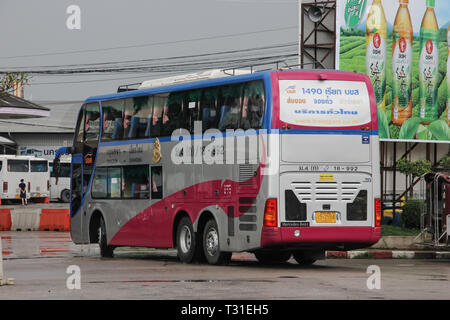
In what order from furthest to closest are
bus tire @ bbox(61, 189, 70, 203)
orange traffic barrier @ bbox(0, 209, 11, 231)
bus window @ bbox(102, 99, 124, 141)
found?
bus tire @ bbox(61, 189, 70, 203), orange traffic barrier @ bbox(0, 209, 11, 231), bus window @ bbox(102, 99, 124, 141)

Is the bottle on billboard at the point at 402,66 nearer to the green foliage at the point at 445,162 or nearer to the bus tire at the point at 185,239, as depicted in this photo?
the green foliage at the point at 445,162

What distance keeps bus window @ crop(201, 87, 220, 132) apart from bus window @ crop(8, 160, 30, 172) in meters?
45.7

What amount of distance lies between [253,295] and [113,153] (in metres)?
10.9

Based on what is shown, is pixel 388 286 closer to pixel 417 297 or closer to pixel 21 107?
pixel 417 297

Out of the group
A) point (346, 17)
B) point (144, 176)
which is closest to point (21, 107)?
point (346, 17)

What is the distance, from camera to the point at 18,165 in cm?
6438

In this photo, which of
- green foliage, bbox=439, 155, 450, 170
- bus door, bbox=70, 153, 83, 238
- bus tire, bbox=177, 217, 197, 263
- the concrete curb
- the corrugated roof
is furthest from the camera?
the corrugated roof

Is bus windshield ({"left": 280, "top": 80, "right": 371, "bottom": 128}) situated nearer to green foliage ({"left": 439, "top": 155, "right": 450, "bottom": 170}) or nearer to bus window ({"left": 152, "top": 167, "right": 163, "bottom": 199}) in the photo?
bus window ({"left": 152, "top": 167, "right": 163, "bottom": 199})

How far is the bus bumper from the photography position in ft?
59.4

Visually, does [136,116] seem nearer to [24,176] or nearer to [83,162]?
[83,162]

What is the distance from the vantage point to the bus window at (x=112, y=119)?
75.5 feet

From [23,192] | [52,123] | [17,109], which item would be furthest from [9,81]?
[52,123]

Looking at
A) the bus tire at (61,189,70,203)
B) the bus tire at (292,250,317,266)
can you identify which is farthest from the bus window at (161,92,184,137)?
the bus tire at (61,189,70,203)
